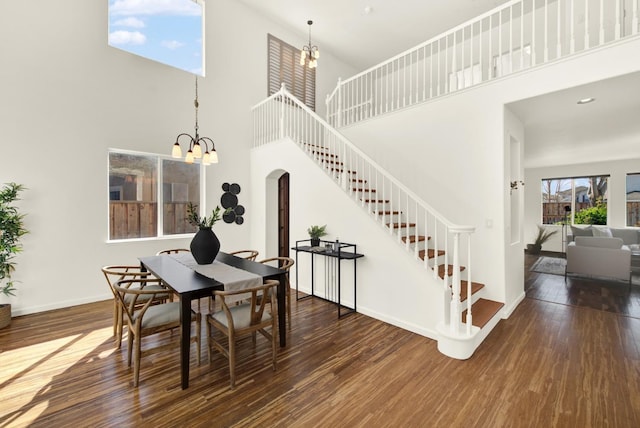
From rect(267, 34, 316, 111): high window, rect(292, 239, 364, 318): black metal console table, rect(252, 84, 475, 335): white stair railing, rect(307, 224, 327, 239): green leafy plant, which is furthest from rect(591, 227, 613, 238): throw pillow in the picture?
rect(267, 34, 316, 111): high window

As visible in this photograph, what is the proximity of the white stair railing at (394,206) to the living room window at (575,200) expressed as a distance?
669cm

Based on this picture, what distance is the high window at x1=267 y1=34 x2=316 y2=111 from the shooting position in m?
6.38

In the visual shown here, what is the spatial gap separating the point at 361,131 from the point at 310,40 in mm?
3236

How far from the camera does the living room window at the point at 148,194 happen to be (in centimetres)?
445

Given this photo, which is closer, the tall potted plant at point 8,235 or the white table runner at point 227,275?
the white table runner at point 227,275

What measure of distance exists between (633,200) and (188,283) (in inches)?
442

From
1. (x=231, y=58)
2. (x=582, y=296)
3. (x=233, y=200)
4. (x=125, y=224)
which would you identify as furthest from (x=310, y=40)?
(x=582, y=296)

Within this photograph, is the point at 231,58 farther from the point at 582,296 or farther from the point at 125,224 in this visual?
the point at 582,296

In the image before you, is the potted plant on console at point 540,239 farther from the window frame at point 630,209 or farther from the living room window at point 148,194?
the living room window at point 148,194

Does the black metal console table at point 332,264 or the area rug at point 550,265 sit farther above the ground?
the black metal console table at point 332,264

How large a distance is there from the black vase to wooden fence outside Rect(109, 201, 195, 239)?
2.25 meters

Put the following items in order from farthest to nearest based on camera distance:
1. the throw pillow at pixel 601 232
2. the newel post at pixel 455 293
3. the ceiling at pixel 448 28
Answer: the throw pillow at pixel 601 232 < the ceiling at pixel 448 28 < the newel post at pixel 455 293

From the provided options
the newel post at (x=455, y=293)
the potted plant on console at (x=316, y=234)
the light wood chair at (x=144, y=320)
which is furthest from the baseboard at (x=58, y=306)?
the newel post at (x=455, y=293)

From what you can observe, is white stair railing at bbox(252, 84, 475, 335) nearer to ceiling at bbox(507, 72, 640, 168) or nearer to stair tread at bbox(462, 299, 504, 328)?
stair tread at bbox(462, 299, 504, 328)
